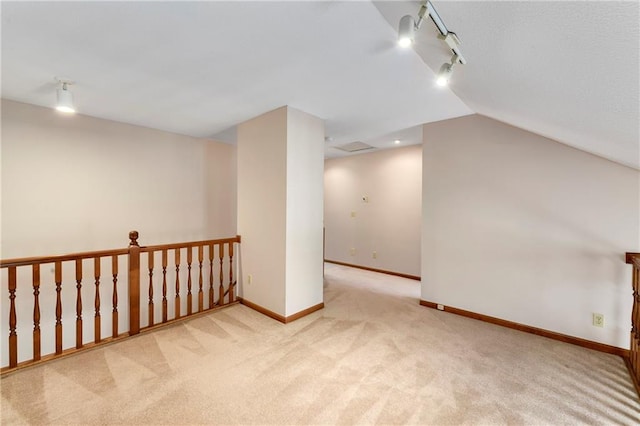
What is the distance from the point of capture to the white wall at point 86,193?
2.86 m

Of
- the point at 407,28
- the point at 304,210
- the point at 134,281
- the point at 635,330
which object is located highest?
the point at 407,28

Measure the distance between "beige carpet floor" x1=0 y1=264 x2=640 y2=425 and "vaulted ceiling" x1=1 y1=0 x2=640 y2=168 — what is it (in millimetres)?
1756

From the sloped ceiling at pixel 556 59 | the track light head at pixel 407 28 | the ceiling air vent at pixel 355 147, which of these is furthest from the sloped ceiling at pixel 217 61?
the ceiling air vent at pixel 355 147

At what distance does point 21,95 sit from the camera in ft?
8.68

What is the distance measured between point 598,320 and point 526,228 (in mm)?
986

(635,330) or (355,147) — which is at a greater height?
(355,147)

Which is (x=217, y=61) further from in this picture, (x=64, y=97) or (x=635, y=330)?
(x=635, y=330)

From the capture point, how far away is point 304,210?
10.2 ft

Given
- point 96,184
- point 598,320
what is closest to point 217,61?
point 96,184

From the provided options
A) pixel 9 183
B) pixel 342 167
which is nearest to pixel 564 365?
pixel 342 167

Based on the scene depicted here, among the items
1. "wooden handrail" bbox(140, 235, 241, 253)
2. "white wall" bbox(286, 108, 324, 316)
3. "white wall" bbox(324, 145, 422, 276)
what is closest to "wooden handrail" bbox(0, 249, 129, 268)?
"wooden handrail" bbox(140, 235, 241, 253)

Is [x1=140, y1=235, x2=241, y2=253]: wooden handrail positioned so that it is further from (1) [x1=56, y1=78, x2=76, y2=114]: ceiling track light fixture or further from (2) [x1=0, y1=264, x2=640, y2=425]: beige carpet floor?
(1) [x1=56, y1=78, x2=76, y2=114]: ceiling track light fixture

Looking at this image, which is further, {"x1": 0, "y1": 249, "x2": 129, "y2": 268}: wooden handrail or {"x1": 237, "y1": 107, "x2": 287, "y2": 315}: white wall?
{"x1": 237, "y1": 107, "x2": 287, "y2": 315}: white wall

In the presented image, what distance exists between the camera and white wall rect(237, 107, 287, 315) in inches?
116
